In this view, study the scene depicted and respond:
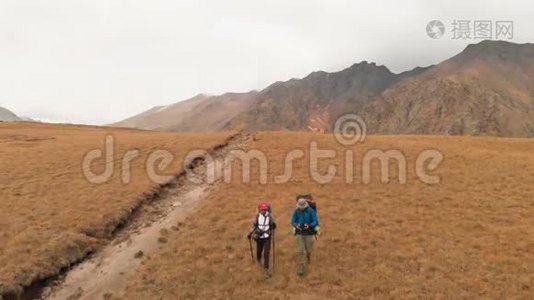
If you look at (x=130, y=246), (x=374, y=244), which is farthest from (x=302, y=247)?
(x=130, y=246)

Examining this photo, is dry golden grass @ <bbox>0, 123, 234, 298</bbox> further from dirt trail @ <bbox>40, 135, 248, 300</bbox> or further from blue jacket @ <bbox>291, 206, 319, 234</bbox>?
blue jacket @ <bbox>291, 206, 319, 234</bbox>

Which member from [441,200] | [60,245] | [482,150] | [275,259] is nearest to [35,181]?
[60,245]

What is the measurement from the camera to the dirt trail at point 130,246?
20797 mm

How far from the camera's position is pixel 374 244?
2395 cm

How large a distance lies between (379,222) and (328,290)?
798cm

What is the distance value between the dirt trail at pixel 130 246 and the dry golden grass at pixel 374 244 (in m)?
0.79

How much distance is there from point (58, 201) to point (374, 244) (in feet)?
60.1

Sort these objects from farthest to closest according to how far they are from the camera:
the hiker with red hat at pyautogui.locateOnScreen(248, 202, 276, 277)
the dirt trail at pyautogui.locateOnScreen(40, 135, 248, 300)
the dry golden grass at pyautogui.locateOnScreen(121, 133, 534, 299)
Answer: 1. the dirt trail at pyautogui.locateOnScreen(40, 135, 248, 300)
2. the hiker with red hat at pyautogui.locateOnScreen(248, 202, 276, 277)
3. the dry golden grass at pyautogui.locateOnScreen(121, 133, 534, 299)

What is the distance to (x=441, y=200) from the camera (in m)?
30.5

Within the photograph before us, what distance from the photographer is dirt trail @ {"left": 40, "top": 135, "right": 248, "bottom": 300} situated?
20797mm

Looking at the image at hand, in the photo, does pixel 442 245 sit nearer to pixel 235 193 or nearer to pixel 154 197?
pixel 235 193

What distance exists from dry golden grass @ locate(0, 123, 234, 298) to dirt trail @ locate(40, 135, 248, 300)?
0.71m

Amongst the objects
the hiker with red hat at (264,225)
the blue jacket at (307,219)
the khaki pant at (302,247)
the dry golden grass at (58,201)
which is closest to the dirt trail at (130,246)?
the dry golden grass at (58,201)

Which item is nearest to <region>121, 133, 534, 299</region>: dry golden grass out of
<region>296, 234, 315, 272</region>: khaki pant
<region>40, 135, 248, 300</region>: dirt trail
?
<region>296, 234, 315, 272</region>: khaki pant
